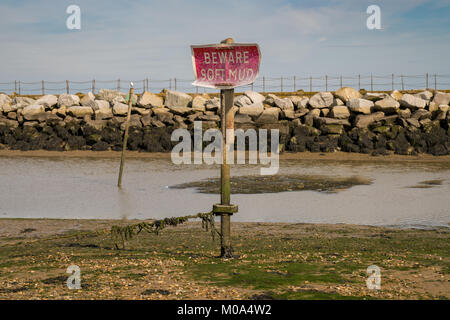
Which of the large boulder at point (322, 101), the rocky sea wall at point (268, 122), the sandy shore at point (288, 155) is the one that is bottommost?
the sandy shore at point (288, 155)

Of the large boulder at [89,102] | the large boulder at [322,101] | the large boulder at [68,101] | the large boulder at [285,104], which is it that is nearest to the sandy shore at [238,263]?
the large boulder at [285,104]

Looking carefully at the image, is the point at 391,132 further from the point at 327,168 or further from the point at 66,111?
the point at 66,111

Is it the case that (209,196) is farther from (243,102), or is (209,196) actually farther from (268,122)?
(243,102)

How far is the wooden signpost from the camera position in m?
7.81

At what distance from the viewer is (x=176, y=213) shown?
45.6 ft

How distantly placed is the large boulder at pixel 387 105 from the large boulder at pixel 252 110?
23.5 ft

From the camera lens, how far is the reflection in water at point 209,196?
13.7 metres

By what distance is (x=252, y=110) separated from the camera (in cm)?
3500

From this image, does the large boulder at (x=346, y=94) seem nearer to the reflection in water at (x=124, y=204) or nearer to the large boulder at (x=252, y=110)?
the large boulder at (x=252, y=110)

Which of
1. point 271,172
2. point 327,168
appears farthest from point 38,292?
point 327,168

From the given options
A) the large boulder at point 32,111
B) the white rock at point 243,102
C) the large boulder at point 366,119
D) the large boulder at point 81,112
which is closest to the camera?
the large boulder at point 366,119

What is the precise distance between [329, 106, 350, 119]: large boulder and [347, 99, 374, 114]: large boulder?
0.38 m

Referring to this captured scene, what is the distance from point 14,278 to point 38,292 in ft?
3.48

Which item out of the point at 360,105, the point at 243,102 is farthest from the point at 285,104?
the point at 360,105
